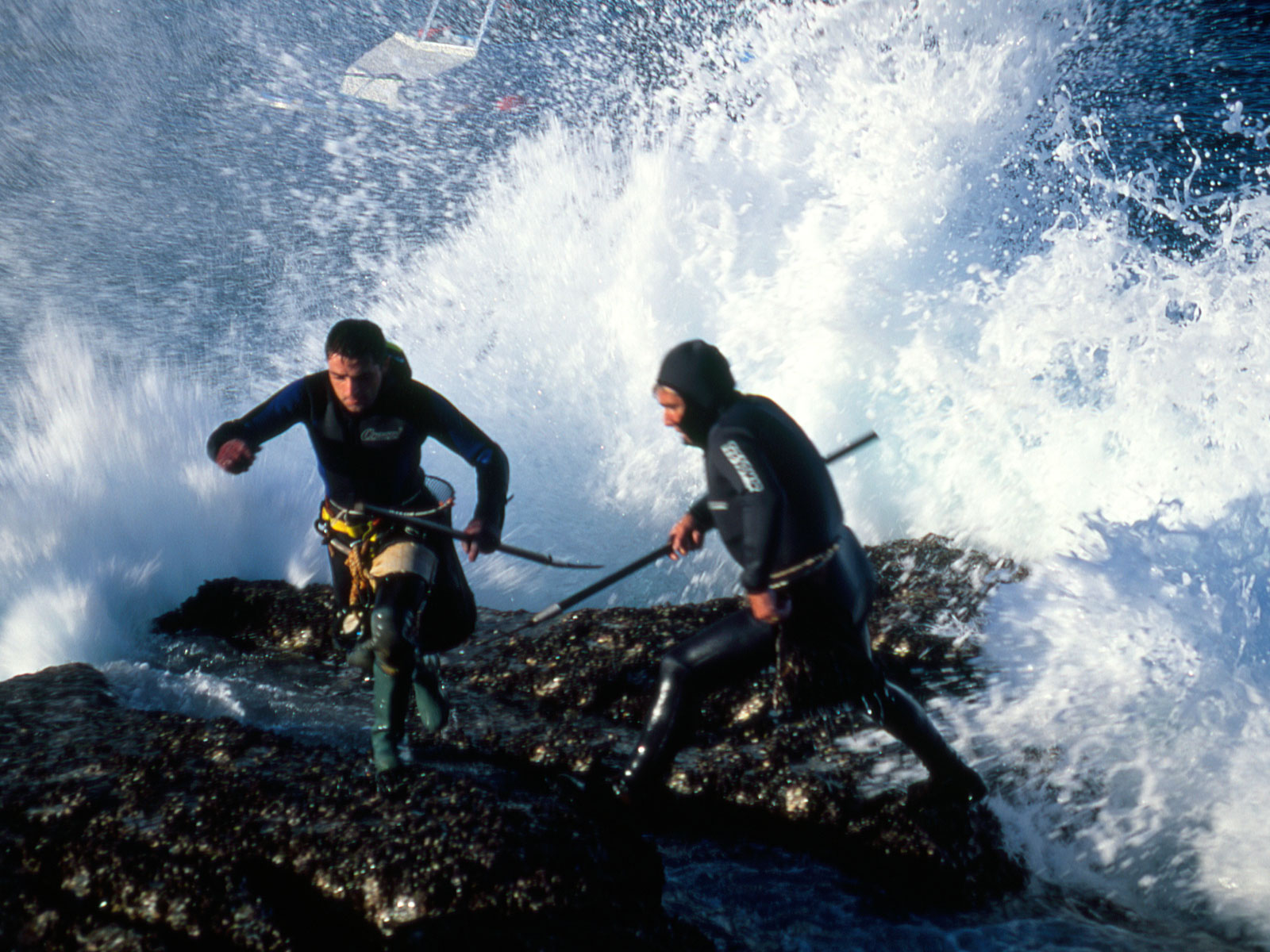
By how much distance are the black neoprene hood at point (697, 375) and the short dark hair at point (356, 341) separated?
105 centimetres

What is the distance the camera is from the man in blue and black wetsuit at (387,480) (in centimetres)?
330

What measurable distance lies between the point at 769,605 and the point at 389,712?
144 centimetres

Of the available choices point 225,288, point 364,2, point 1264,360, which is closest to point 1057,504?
point 1264,360

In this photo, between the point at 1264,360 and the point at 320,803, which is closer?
the point at 320,803

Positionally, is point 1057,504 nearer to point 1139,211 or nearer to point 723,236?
point 723,236

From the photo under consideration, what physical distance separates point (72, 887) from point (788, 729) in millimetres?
2495

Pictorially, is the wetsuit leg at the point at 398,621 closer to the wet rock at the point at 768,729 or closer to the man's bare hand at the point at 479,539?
the man's bare hand at the point at 479,539

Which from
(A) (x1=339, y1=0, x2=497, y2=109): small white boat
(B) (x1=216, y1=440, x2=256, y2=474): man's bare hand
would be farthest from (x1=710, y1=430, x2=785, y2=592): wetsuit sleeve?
(A) (x1=339, y1=0, x2=497, y2=109): small white boat

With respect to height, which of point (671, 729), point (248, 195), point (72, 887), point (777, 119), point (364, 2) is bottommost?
point (72, 887)

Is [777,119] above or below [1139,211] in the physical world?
below

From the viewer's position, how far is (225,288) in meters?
12.6

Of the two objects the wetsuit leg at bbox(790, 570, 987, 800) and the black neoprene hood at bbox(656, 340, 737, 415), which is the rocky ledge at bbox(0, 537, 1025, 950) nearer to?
the wetsuit leg at bbox(790, 570, 987, 800)

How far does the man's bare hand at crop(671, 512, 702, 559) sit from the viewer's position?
3.22 meters

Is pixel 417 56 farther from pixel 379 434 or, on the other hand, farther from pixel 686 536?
pixel 686 536
